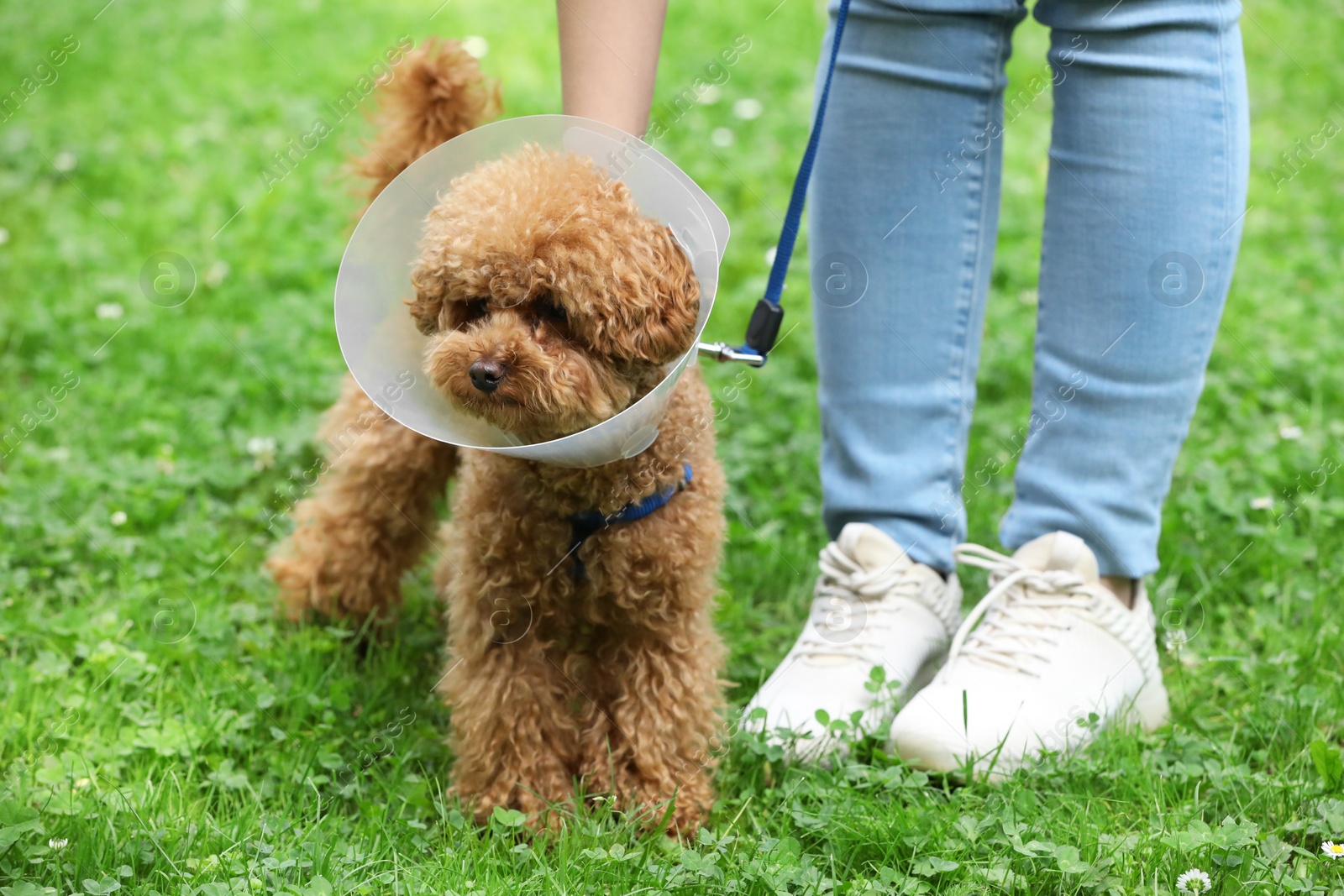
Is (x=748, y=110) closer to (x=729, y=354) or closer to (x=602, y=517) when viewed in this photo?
(x=729, y=354)

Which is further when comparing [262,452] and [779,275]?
[262,452]

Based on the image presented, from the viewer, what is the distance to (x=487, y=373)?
1601 mm

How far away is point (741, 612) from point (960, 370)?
707 mm

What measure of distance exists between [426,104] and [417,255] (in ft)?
1.74

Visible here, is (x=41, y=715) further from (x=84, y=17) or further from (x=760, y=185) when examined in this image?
(x=84, y=17)

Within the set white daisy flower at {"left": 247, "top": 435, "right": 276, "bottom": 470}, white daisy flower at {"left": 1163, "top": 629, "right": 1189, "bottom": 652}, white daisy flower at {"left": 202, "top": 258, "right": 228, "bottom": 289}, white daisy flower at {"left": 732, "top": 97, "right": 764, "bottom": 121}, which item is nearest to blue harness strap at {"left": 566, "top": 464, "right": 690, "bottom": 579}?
white daisy flower at {"left": 1163, "top": 629, "right": 1189, "bottom": 652}

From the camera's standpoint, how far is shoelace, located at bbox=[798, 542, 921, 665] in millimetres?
2125

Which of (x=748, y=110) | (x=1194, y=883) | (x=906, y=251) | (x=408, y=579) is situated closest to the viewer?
(x=1194, y=883)

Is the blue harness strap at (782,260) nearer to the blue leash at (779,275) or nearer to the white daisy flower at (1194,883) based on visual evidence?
the blue leash at (779,275)

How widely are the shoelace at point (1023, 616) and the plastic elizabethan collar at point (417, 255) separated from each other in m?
0.76

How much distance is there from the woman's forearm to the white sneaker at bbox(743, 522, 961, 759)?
2.92 ft

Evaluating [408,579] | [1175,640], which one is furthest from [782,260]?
[408,579]

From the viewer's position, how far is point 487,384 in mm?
1612

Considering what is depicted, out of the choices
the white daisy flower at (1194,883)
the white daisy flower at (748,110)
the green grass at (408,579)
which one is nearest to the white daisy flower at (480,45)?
the green grass at (408,579)
